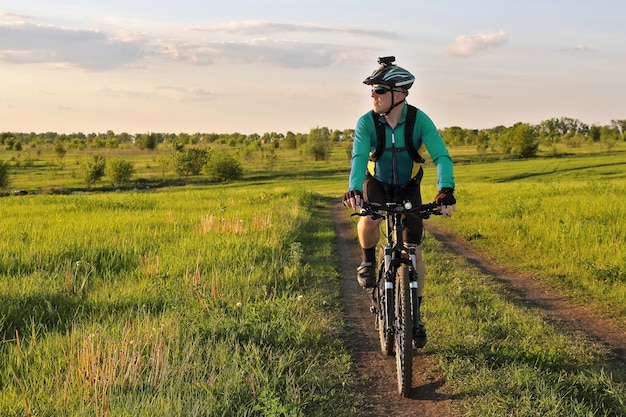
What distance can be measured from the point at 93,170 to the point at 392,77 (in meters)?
59.0

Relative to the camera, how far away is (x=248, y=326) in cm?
491

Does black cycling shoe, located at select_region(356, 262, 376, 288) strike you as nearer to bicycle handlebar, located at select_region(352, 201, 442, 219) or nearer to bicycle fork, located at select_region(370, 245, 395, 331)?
bicycle fork, located at select_region(370, 245, 395, 331)

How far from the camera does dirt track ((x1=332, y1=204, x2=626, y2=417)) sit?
380cm

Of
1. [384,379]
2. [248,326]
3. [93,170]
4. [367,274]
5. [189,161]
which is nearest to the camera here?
[384,379]

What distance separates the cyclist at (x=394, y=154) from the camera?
411 centimetres

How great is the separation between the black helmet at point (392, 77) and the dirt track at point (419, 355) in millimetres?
2492

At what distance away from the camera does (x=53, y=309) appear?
5496mm

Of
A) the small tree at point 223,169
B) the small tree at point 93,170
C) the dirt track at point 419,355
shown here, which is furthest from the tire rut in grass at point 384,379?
the small tree at point 93,170

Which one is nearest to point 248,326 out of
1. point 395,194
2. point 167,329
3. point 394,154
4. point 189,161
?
point 167,329

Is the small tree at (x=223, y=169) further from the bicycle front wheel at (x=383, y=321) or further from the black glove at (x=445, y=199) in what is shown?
the black glove at (x=445, y=199)

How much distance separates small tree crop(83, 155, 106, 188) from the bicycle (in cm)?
5741

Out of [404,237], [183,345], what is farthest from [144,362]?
[404,237]

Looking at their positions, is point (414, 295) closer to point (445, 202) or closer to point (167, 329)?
point (445, 202)

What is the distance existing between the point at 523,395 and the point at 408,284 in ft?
3.79
